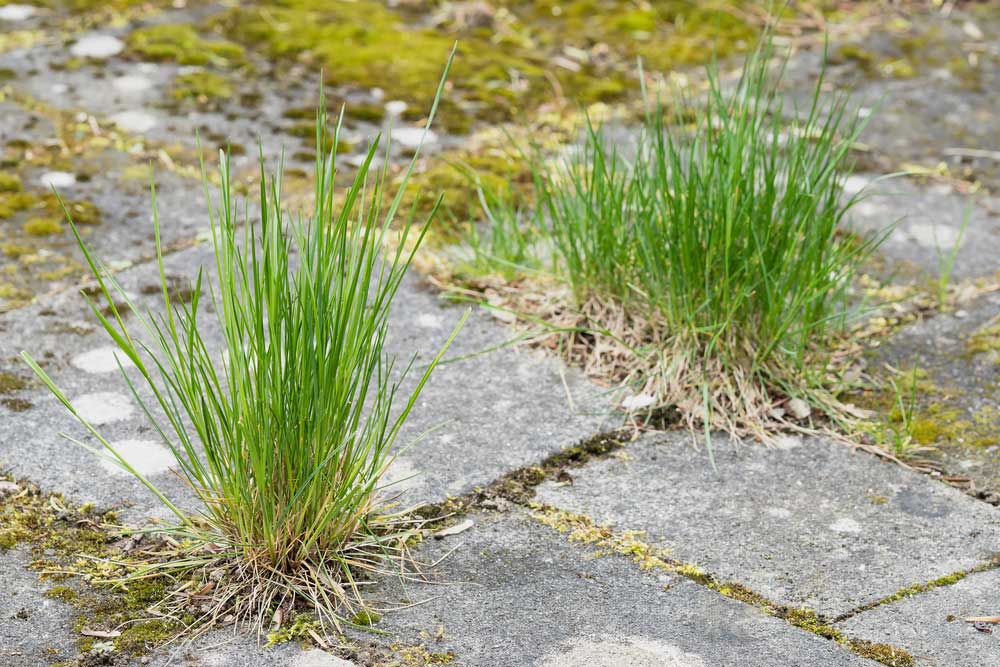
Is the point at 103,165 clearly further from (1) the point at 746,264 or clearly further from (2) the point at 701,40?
(2) the point at 701,40

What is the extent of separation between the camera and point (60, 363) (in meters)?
2.29

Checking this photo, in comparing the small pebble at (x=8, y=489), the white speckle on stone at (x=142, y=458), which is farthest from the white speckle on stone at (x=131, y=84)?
the small pebble at (x=8, y=489)

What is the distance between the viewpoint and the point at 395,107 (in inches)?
137

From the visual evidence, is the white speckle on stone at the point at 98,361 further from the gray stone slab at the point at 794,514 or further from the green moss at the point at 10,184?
the gray stone slab at the point at 794,514

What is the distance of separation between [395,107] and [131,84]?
80 cm

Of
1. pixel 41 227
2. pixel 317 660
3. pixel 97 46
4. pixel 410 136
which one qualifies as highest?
pixel 97 46

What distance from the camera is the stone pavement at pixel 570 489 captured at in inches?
64.4

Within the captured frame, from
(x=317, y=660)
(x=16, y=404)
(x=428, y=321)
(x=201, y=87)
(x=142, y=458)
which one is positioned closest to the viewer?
(x=317, y=660)

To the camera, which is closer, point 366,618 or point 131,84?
point 366,618

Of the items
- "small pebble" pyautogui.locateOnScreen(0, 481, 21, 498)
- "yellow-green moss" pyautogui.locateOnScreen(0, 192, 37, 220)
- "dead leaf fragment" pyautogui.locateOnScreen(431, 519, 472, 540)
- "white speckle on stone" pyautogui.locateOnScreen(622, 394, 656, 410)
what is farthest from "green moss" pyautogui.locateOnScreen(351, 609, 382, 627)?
"yellow-green moss" pyautogui.locateOnScreen(0, 192, 37, 220)

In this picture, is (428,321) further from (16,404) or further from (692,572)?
(692,572)

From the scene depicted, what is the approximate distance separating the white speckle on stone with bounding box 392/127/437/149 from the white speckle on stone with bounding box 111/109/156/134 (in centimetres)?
69

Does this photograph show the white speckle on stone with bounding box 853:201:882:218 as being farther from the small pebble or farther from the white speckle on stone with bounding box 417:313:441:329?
the small pebble

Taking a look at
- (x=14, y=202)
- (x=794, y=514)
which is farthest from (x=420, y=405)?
(x=14, y=202)
